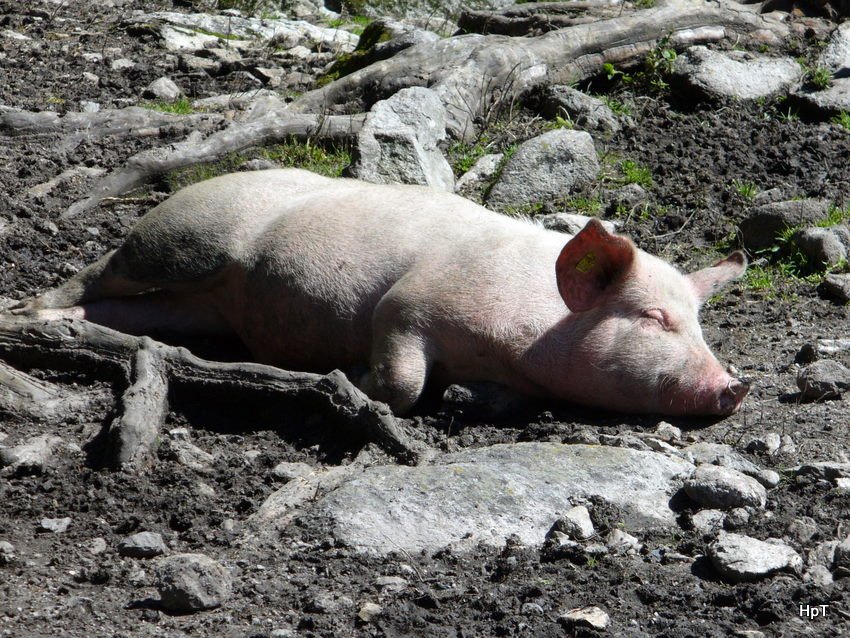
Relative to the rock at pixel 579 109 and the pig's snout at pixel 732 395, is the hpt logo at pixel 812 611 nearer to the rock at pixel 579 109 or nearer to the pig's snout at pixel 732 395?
the pig's snout at pixel 732 395

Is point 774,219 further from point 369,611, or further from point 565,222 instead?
point 369,611

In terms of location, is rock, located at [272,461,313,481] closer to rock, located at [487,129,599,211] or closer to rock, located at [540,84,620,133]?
rock, located at [487,129,599,211]

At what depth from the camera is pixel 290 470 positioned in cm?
429

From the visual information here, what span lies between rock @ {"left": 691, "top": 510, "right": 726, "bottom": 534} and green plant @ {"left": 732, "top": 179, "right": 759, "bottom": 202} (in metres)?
4.12

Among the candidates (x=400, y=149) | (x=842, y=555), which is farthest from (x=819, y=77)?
(x=842, y=555)

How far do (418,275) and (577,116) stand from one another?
3.90 metres

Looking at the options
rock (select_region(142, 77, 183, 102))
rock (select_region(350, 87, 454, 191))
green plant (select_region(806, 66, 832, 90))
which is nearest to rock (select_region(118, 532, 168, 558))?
rock (select_region(350, 87, 454, 191))

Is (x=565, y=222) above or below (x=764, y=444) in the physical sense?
below

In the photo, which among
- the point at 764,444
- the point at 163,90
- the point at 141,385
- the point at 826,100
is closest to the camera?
the point at 764,444

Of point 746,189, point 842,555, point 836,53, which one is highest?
point 836,53

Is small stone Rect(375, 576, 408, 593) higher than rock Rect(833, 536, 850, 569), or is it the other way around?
rock Rect(833, 536, 850, 569)

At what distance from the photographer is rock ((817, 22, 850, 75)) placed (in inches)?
361

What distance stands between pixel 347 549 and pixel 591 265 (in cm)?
183

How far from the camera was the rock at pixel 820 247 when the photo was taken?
6.66m
